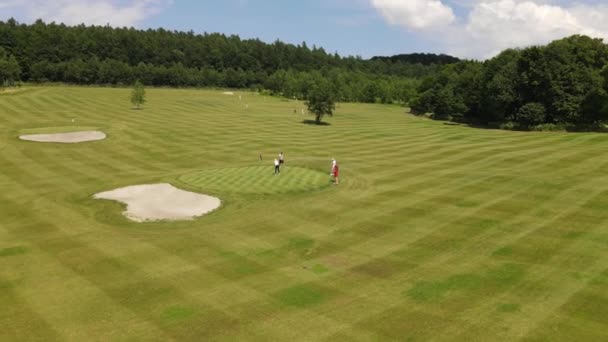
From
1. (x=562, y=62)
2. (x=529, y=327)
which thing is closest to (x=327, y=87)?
(x=562, y=62)

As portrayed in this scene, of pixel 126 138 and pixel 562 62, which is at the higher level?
pixel 562 62

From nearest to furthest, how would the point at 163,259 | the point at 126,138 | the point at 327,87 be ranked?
the point at 163,259
the point at 126,138
the point at 327,87

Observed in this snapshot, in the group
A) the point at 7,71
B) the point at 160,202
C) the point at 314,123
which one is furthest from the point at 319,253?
the point at 7,71

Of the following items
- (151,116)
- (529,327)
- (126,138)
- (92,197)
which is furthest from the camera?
(151,116)

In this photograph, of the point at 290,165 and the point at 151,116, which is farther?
the point at 151,116

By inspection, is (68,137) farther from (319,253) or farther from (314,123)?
(319,253)

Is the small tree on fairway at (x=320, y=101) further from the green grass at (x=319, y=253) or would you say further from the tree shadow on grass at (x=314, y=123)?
the green grass at (x=319, y=253)

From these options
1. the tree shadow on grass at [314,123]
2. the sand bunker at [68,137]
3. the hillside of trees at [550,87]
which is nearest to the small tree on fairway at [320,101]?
the tree shadow on grass at [314,123]

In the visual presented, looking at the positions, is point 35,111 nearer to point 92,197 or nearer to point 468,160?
point 92,197

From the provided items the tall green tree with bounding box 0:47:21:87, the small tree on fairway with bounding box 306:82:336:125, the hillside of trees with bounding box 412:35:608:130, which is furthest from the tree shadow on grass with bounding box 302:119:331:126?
the tall green tree with bounding box 0:47:21:87
